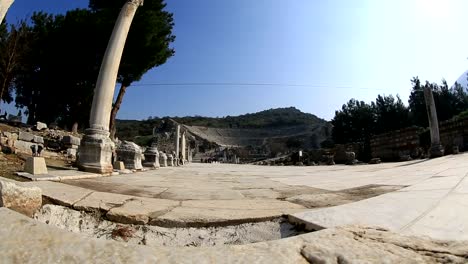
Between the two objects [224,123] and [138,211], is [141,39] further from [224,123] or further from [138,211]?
[224,123]

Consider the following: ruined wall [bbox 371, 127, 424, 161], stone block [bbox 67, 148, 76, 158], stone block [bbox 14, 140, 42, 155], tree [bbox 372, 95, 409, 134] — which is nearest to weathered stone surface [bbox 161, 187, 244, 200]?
stone block [bbox 14, 140, 42, 155]

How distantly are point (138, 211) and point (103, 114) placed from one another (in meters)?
4.97

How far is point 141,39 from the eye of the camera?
57.4 feet

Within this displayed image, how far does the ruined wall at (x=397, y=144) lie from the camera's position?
18.8 meters

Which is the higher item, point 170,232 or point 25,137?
point 25,137

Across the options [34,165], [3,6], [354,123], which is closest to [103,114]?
[34,165]

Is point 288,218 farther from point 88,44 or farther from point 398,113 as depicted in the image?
point 398,113

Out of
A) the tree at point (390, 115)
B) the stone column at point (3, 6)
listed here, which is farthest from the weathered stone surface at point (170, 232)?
the tree at point (390, 115)

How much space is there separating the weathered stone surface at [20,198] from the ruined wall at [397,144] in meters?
19.5

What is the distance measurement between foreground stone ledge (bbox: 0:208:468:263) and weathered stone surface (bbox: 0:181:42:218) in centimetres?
35

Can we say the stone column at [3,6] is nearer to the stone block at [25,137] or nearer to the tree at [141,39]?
the stone block at [25,137]

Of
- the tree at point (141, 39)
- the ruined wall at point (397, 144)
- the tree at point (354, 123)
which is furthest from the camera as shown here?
the tree at point (354, 123)

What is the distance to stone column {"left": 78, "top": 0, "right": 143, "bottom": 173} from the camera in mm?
5738

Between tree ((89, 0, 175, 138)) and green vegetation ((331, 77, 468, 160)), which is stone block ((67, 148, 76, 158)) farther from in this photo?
green vegetation ((331, 77, 468, 160))
